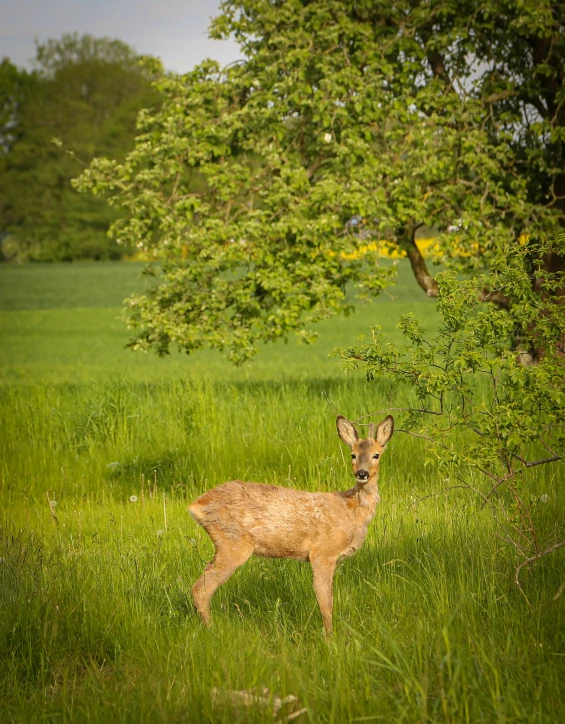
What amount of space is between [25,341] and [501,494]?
31.5 meters

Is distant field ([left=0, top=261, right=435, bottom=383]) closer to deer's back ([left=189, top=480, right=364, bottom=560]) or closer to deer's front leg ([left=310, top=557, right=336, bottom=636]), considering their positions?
deer's back ([left=189, top=480, right=364, bottom=560])

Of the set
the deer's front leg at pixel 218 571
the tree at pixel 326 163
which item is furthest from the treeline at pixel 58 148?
the deer's front leg at pixel 218 571

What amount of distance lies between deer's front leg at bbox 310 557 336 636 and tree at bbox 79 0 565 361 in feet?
25.4

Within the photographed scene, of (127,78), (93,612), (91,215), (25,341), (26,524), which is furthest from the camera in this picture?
(127,78)

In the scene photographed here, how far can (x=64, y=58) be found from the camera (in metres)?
86.6

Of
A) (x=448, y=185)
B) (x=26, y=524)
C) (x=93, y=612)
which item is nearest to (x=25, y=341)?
(x=448, y=185)

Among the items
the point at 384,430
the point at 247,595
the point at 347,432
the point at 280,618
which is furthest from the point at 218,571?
the point at 384,430

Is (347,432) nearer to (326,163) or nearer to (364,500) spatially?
(364,500)

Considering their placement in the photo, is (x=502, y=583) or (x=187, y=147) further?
(x=187, y=147)

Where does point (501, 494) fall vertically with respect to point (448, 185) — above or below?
below

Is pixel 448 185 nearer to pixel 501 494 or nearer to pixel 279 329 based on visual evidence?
pixel 279 329

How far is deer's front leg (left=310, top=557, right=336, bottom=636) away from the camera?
563cm

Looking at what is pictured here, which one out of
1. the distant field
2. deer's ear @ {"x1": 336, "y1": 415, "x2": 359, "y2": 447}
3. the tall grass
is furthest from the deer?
the distant field

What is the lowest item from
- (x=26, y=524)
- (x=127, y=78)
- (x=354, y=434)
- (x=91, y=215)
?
(x=26, y=524)
